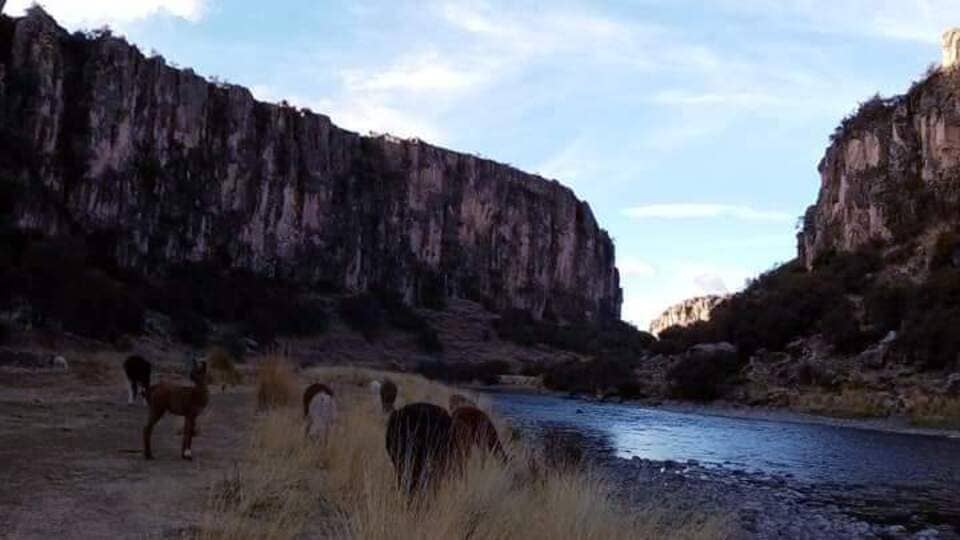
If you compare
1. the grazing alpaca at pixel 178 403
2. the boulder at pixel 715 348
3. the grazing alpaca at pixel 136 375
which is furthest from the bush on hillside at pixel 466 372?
the grazing alpaca at pixel 178 403

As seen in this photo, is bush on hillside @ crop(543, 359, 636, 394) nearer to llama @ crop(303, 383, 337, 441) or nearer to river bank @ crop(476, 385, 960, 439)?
river bank @ crop(476, 385, 960, 439)

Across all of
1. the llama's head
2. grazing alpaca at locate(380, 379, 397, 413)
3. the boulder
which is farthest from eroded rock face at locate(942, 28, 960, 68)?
the llama's head

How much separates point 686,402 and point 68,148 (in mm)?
56729

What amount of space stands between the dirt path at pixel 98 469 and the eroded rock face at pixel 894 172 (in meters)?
56.8

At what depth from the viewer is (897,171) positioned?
72.4m

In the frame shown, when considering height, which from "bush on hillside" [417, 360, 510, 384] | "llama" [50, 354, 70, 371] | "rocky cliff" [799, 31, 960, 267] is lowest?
"llama" [50, 354, 70, 371]

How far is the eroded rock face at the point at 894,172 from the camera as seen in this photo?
65.0 m

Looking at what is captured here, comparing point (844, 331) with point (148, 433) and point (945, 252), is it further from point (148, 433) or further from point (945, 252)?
point (148, 433)

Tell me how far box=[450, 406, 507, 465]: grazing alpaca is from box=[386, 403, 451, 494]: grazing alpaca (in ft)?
0.37

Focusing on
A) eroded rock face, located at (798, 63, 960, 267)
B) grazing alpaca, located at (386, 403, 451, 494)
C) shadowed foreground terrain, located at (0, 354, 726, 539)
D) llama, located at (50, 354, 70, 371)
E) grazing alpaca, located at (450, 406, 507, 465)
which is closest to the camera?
shadowed foreground terrain, located at (0, 354, 726, 539)

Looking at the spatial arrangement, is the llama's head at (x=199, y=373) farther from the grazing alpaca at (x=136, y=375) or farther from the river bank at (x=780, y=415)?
the river bank at (x=780, y=415)

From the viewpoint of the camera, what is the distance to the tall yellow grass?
19.6ft

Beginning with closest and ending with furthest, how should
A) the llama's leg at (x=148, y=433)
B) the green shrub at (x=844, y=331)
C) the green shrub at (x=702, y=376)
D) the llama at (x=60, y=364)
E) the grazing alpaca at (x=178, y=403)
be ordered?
the llama's leg at (x=148, y=433), the grazing alpaca at (x=178, y=403), the llama at (x=60, y=364), the green shrub at (x=844, y=331), the green shrub at (x=702, y=376)

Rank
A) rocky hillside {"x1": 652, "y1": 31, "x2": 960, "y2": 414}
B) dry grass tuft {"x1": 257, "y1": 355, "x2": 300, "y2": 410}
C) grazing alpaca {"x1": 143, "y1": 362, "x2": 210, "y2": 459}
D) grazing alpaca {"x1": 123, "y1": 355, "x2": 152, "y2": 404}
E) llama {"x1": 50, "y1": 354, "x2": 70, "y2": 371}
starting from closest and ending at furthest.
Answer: grazing alpaca {"x1": 143, "y1": 362, "x2": 210, "y2": 459}, grazing alpaca {"x1": 123, "y1": 355, "x2": 152, "y2": 404}, dry grass tuft {"x1": 257, "y1": 355, "x2": 300, "y2": 410}, llama {"x1": 50, "y1": 354, "x2": 70, "y2": 371}, rocky hillside {"x1": 652, "y1": 31, "x2": 960, "y2": 414}
